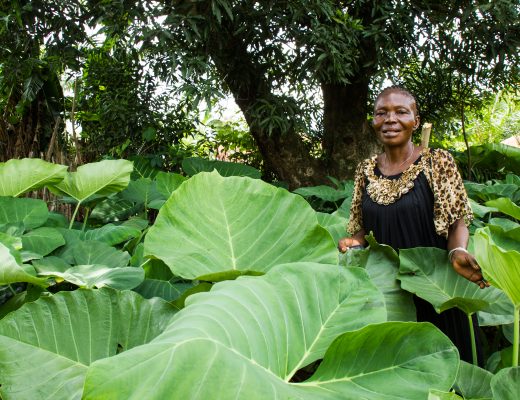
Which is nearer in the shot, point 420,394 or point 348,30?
point 420,394

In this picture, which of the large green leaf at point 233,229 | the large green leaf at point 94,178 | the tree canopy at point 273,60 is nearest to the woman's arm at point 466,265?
the large green leaf at point 233,229

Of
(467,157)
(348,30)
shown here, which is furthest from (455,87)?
(348,30)

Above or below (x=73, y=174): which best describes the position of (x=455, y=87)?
above

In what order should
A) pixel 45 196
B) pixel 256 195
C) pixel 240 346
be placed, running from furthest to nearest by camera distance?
pixel 45 196 < pixel 256 195 < pixel 240 346

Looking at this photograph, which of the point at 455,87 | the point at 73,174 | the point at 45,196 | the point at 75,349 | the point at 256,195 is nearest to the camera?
the point at 75,349

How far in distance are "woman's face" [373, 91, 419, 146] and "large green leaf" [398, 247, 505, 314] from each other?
0.54 metres

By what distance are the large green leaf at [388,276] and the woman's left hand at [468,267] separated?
14 centimetres

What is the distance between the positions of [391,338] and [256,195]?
0.49 metres

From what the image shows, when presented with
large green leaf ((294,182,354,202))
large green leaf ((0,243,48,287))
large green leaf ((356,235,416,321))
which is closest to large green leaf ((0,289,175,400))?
large green leaf ((0,243,48,287))

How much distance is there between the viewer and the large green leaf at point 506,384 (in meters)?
0.82

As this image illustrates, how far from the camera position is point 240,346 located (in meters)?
0.71

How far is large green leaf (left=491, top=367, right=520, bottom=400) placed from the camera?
82cm

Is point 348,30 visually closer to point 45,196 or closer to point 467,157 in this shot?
point 45,196

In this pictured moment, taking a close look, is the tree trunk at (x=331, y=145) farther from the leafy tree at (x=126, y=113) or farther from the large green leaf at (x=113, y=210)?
the large green leaf at (x=113, y=210)
